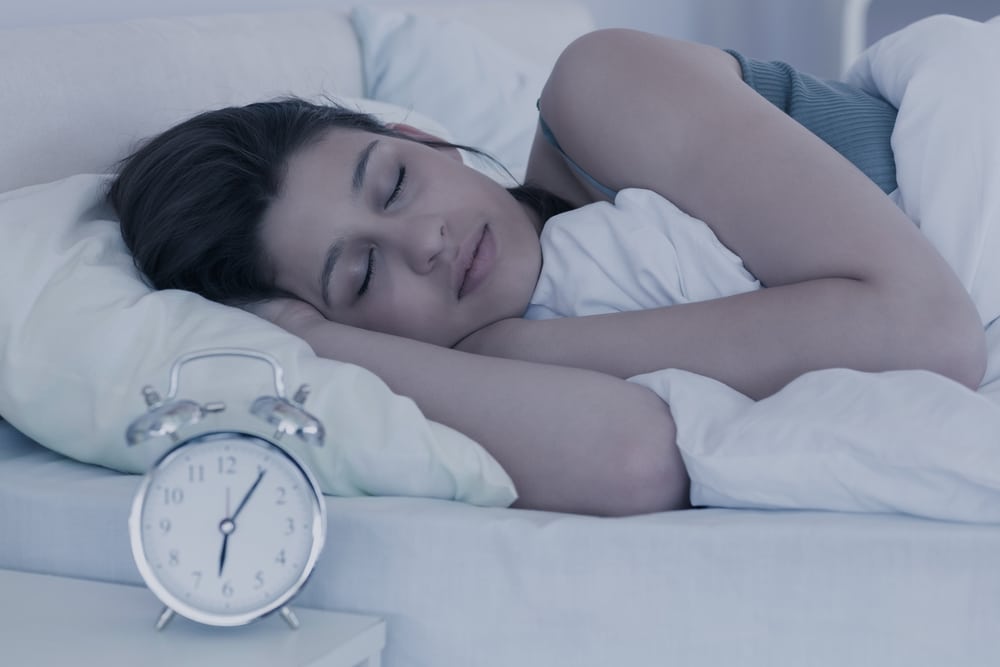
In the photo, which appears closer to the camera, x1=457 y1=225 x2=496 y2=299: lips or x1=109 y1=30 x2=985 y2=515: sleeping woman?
x1=109 y1=30 x2=985 y2=515: sleeping woman

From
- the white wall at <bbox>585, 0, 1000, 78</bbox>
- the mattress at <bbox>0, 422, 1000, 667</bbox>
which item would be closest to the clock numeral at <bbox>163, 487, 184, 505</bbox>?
the mattress at <bbox>0, 422, 1000, 667</bbox>

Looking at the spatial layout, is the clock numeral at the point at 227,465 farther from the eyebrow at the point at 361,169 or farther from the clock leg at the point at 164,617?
the eyebrow at the point at 361,169

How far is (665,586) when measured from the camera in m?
0.77

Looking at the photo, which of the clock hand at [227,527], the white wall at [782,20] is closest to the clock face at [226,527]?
the clock hand at [227,527]

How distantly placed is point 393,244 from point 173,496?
1.62ft

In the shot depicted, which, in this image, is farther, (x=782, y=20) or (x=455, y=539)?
(x=782, y=20)

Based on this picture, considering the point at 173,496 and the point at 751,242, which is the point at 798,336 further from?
the point at 173,496

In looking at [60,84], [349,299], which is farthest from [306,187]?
[60,84]

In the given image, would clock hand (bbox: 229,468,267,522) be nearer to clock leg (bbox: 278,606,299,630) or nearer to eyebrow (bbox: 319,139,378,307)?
clock leg (bbox: 278,606,299,630)

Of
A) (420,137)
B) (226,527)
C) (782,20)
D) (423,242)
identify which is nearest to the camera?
(226,527)

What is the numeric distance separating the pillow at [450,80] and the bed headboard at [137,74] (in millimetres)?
41

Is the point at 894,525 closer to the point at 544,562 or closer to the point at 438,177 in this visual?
the point at 544,562

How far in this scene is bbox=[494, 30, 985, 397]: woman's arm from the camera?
40.3 inches

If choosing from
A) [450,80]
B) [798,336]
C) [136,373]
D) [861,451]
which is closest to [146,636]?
[136,373]
